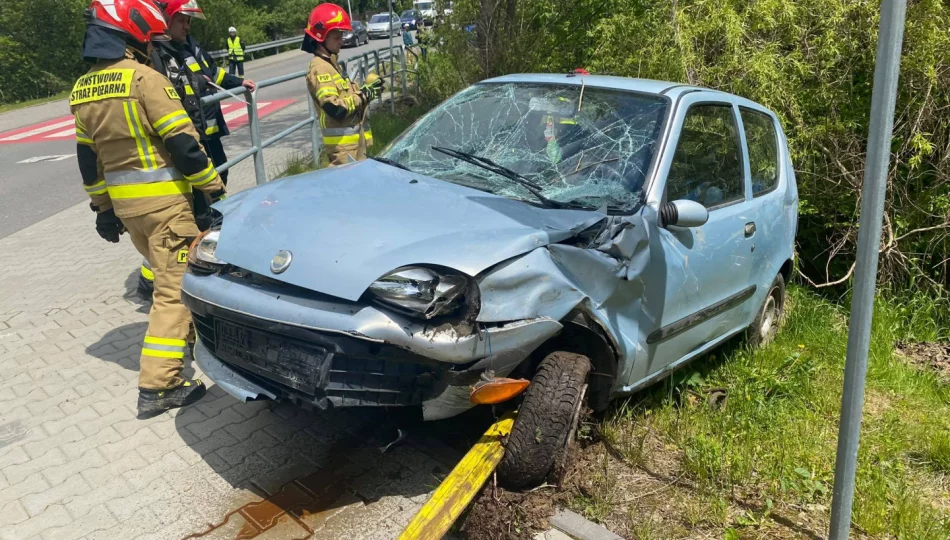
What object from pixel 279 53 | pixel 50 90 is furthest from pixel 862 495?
pixel 279 53

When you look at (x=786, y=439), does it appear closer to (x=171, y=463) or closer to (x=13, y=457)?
(x=171, y=463)

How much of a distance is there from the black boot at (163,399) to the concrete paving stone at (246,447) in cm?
52

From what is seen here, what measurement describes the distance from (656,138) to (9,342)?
13.8ft

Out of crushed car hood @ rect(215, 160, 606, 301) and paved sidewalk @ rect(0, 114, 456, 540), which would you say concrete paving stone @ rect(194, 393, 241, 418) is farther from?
crushed car hood @ rect(215, 160, 606, 301)

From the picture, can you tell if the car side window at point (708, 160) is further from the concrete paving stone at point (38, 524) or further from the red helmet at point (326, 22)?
the red helmet at point (326, 22)

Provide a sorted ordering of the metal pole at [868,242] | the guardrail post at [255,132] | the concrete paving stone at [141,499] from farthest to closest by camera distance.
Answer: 1. the guardrail post at [255,132]
2. the concrete paving stone at [141,499]
3. the metal pole at [868,242]

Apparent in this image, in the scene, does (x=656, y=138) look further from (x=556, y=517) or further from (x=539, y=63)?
(x=539, y=63)

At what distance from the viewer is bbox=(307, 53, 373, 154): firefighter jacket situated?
20.0ft

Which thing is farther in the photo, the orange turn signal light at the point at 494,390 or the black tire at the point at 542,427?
Answer: the black tire at the point at 542,427

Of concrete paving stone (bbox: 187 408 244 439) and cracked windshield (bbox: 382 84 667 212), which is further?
concrete paving stone (bbox: 187 408 244 439)

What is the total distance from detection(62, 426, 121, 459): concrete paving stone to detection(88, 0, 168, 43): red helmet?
201cm

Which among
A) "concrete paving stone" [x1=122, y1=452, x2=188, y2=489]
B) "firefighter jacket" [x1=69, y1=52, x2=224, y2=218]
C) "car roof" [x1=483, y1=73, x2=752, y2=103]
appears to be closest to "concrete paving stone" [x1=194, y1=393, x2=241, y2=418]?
"concrete paving stone" [x1=122, y1=452, x2=188, y2=489]

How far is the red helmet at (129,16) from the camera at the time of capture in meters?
3.56

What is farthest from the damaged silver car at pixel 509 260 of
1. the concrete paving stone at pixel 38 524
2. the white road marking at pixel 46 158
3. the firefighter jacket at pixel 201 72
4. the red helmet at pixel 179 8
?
the white road marking at pixel 46 158
